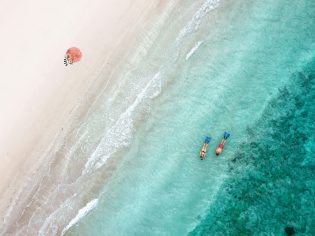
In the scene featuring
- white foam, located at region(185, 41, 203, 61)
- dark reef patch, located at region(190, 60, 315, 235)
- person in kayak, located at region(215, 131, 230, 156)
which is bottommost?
dark reef patch, located at region(190, 60, 315, 235)

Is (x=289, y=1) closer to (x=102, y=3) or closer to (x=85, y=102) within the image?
(x=102, y=3)

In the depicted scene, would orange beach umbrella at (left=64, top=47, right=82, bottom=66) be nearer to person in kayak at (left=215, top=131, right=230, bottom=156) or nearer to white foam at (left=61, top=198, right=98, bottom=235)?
white foam at (left=61, top=198, right=98, bottom=235)

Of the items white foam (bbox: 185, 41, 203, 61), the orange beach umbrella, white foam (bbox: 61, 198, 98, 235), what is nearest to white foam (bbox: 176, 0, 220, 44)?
white foam (bbox: 185, 41, 203, 61)

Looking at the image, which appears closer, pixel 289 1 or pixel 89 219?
pixel 89 219

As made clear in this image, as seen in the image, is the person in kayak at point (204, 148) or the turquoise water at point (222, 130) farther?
the person in kayak at point (204, 148)

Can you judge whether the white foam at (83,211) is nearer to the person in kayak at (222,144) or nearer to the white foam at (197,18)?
the person in kayak at (222,144)

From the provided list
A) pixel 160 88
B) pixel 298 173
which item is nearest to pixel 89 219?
pixel 160 88

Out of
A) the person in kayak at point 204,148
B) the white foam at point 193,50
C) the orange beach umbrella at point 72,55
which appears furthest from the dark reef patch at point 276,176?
the orange beach umbrella at point 72,55
